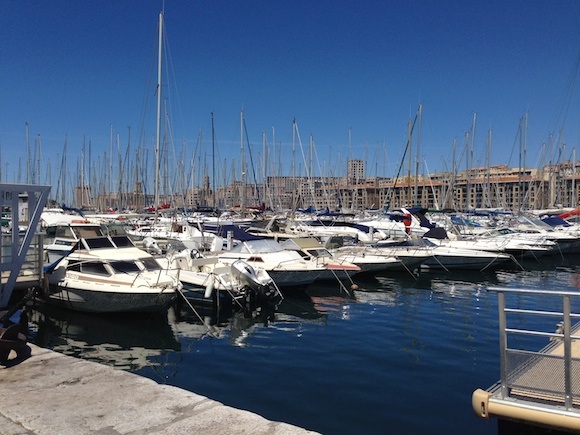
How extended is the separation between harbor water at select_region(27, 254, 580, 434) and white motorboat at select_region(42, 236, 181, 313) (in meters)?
0.63

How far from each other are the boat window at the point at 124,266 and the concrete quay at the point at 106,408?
9.85 m

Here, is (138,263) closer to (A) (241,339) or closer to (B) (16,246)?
(A) (241,339)

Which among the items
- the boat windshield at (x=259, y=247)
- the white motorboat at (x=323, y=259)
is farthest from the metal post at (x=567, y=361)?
the boat windshield at (x=259, y=247)

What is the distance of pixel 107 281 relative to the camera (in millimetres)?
16750

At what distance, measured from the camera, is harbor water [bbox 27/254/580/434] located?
941cm

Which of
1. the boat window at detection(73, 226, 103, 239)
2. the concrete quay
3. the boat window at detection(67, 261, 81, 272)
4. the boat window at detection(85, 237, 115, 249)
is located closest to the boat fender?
the boat window at detection(85, 237, 115, 249)

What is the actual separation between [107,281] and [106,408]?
442 inches

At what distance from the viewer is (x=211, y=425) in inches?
221

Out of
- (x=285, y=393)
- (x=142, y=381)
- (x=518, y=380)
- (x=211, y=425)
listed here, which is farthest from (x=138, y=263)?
(x=518, y=380)

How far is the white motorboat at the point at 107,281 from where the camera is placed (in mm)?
16188

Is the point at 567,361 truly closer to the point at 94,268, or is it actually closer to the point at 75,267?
the point at 94,268

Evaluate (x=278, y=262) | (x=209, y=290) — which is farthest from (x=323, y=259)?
(x=209, y=290)

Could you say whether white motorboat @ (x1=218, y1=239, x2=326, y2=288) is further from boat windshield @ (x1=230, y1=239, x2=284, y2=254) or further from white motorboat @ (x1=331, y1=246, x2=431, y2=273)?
white motorboat @ (x1=331, y1=246, x2=431, y2=273)

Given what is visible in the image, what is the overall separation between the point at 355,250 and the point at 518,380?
22.7 m
